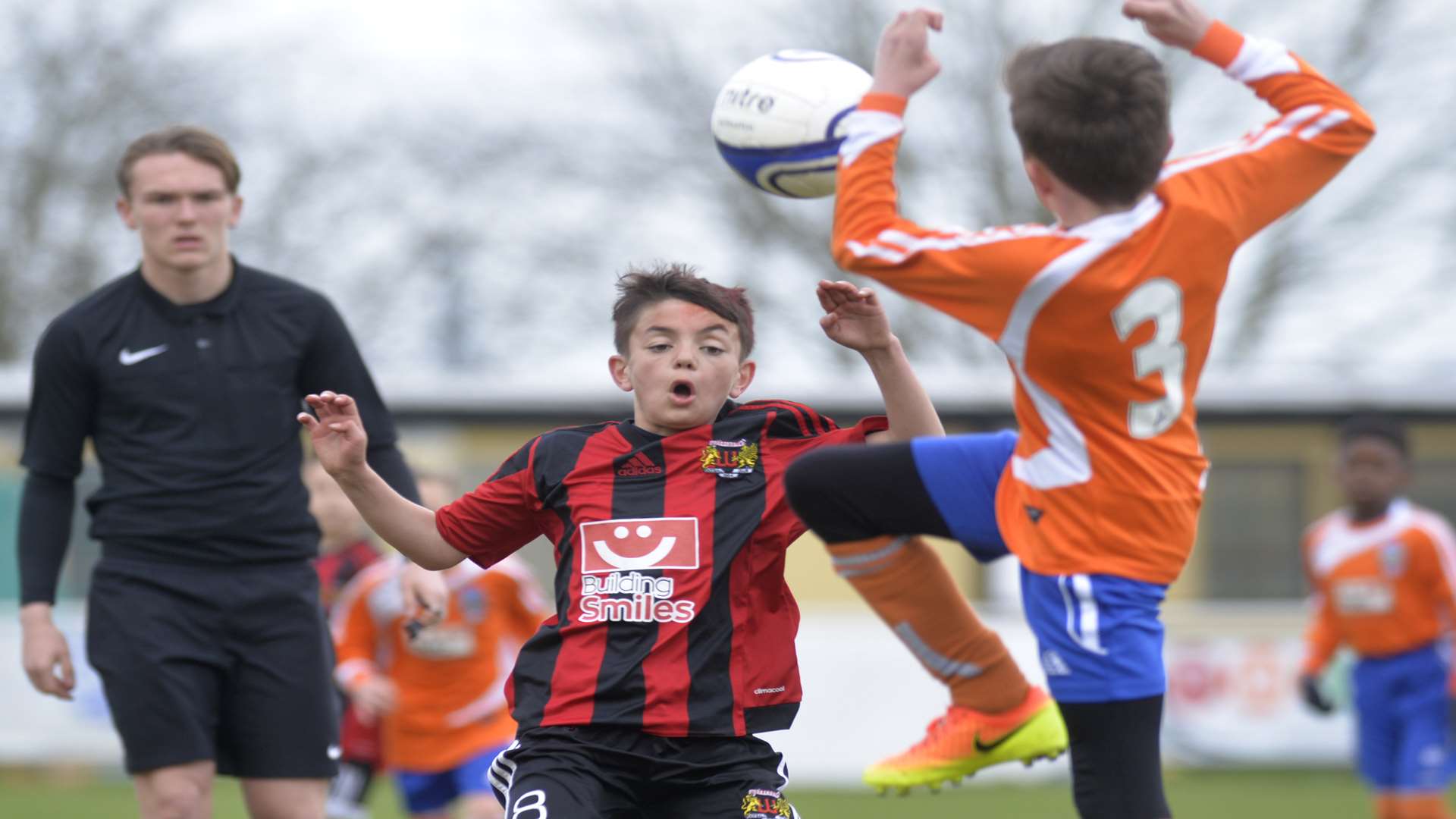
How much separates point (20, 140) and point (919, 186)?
1182 cm

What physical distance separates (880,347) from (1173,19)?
97cm

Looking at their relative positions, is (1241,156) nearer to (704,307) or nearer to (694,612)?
(704,307)

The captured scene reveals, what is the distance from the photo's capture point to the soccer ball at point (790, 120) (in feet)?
13.0

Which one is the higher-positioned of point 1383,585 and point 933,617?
point 1383,585

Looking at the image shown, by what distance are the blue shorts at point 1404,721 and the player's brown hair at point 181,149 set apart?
24.0ft

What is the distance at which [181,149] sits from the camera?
16.1 feet

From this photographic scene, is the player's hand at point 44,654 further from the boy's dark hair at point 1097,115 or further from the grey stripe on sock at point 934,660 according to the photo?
the boy's dark hair at point 1097,115

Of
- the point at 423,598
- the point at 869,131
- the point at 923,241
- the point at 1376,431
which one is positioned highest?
the point at 1376,431

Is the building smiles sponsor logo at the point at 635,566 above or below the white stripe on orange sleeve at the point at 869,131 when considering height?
below

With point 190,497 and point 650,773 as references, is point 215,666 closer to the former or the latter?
point 190,497

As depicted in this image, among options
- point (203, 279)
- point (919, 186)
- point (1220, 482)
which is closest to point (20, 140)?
point (919, 186)

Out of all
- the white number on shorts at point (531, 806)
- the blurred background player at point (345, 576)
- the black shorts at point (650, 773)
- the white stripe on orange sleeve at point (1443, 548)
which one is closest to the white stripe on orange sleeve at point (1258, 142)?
the black shorts at point (650, 773)

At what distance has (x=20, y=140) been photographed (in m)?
22.1

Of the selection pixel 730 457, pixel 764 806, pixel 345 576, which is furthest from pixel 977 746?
pixel 345 576
